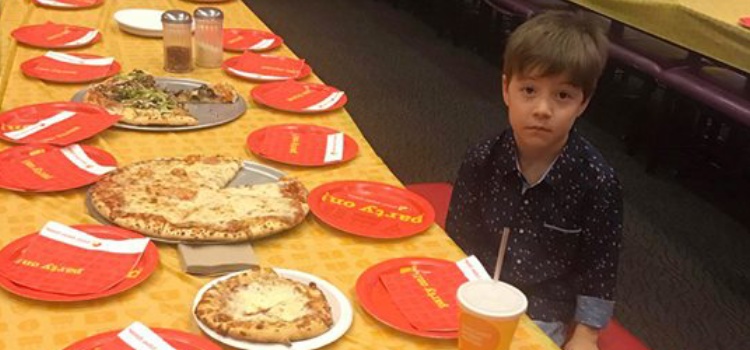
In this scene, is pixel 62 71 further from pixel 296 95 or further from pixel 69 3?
pixel 69 3

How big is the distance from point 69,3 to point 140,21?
0.31 meters

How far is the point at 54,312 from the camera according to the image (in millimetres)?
1147

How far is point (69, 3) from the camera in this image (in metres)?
2.67

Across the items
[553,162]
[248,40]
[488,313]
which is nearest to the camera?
[488,313]

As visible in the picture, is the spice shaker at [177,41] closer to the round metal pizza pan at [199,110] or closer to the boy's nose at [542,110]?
the round metal pizza pan at [199,110]

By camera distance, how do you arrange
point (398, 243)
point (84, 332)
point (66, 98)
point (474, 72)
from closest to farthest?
point (84, 332) < point (398, 243) < point (66, 98) < point (474, 72)

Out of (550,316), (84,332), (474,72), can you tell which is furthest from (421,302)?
(474,72)

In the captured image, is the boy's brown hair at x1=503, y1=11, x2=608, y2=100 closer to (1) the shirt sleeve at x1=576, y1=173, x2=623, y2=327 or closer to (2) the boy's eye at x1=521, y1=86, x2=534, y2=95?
(2) the boy's eye at x1=521, y1=86, x2=534, y2=95

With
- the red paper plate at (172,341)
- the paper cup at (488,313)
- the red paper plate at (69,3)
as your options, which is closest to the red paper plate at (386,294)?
the paper cup at (488,313)

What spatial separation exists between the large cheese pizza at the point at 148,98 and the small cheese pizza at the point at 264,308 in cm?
70

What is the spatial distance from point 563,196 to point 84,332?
978 mm

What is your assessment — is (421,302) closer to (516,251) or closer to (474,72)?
(516,251)

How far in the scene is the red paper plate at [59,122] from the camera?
1.67 m

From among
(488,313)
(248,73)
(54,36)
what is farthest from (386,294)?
(54,36)
